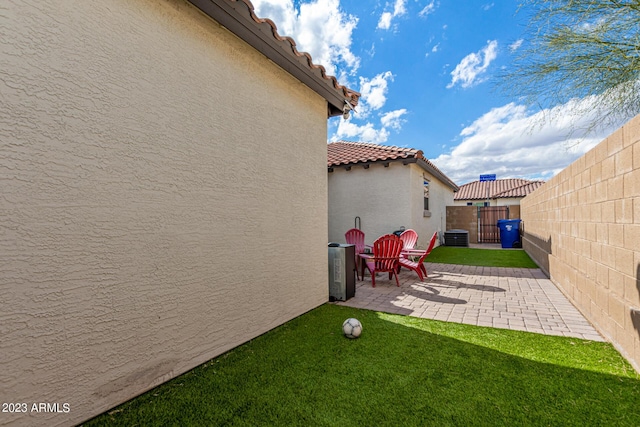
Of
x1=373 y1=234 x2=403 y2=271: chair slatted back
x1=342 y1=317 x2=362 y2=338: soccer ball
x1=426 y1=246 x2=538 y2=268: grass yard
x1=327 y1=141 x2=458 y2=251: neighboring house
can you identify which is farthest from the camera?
x1=327 y1=141 x2=458 y2=251: neighboring house

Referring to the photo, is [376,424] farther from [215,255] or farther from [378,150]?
[378,150]

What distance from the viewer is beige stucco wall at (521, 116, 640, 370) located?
107 inches

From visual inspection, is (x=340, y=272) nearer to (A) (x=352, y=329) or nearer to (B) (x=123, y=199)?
(A) (x=352, y=329)

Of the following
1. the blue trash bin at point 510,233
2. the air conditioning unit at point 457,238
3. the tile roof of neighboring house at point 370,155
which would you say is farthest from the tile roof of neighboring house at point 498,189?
the tile roof of neighboring house at point 370,155

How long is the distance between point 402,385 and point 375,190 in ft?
26.1

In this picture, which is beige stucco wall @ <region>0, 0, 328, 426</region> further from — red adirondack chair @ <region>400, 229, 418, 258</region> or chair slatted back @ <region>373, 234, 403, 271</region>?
red adirondack chair @ <region>400, 229, 418, 258</region>

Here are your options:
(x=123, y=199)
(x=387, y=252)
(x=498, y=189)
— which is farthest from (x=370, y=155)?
(x=498, y=189)

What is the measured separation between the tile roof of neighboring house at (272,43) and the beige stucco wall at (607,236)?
3.67m

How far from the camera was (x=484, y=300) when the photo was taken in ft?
17.1

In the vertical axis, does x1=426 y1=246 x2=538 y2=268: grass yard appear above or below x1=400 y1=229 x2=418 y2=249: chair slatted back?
below

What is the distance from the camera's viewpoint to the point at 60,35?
1.91 m

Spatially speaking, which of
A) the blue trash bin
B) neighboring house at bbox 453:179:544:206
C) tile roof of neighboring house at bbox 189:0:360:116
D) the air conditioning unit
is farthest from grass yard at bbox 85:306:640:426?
neighboring house at bbox 453:179:544:206

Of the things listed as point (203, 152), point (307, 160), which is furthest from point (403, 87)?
point (203, 152)

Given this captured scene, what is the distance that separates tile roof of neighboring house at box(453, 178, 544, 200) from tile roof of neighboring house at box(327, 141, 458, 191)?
2045cm
